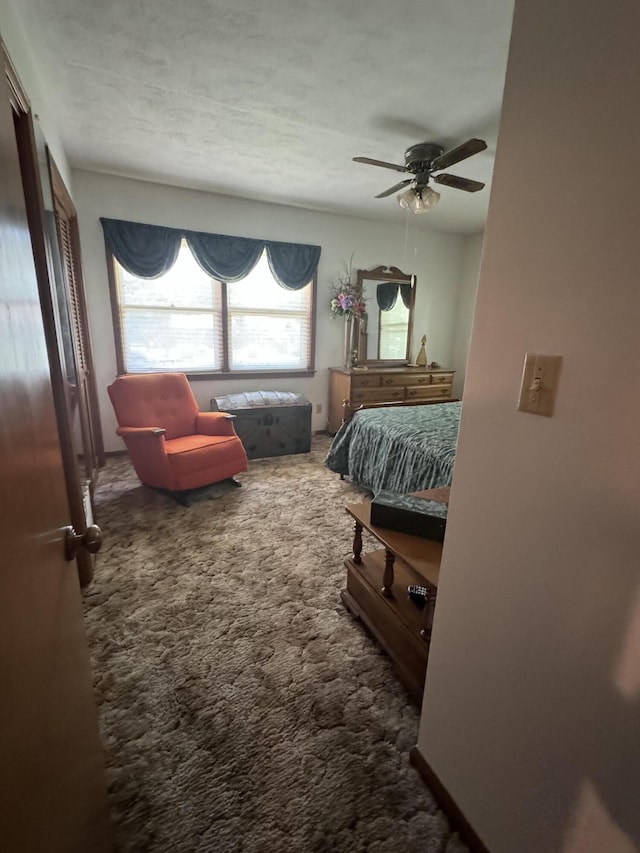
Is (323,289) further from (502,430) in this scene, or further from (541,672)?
(541,672)

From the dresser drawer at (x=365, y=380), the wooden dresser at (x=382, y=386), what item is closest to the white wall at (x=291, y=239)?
the wooden dresser at (x=382, y=386)

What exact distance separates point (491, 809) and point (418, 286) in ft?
16.3

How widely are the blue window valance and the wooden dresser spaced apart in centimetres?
120

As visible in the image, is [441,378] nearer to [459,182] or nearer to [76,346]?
[459,182]

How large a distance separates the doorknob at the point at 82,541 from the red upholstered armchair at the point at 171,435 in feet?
6.68

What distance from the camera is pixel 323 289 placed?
14.7 feet

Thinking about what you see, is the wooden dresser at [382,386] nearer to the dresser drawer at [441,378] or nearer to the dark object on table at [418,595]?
the dresser drawer at [441,378]

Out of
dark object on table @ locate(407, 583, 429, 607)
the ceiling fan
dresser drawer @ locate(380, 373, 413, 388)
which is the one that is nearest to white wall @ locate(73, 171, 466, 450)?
dresser drawer @ locate(380, 373, 413, 388)

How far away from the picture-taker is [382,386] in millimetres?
4484

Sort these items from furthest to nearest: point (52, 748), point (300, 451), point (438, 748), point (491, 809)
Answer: point (300, 451), point (438, 748), point (491, 809), point (52, 748)

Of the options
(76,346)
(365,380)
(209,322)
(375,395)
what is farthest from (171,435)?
(375,395)

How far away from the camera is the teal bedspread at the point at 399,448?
237cm

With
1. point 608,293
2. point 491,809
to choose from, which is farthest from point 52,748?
point 608,293

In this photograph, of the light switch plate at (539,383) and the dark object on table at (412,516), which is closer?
the light switch plate at (539,383)
